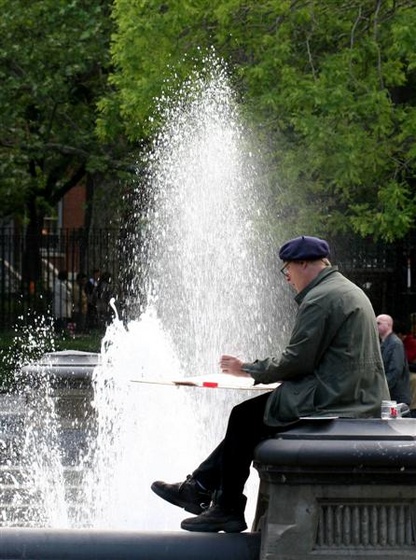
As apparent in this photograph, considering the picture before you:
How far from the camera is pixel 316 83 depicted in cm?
1914

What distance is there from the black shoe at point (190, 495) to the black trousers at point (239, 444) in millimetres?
193

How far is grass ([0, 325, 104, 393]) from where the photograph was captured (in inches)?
1019

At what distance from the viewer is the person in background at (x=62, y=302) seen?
97.2 ft

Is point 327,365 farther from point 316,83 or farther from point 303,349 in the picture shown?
point 316,83

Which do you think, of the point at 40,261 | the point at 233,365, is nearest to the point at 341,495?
the point at 233,365

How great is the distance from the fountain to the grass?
86.0 inches

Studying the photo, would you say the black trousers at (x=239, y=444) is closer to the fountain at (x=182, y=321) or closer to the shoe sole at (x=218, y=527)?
the shoe sole at (x=218, y=527)

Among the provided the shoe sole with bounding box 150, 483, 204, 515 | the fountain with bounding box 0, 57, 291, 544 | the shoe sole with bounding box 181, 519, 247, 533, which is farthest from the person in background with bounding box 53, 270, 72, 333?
the shoe sole with bounding box 181, 519, 247, 533

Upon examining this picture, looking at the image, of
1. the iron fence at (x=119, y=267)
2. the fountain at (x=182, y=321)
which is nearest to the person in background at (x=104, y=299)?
the iron fence at (x=119, y=267)

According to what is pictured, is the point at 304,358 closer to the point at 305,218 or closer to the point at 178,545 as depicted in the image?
the point at 178,545

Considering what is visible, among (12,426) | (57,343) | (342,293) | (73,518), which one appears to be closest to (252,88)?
(12,426)

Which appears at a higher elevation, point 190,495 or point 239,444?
point 239,444

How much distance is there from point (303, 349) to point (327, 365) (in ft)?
0.44

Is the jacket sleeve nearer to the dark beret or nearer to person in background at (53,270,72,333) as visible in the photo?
the dark beret
